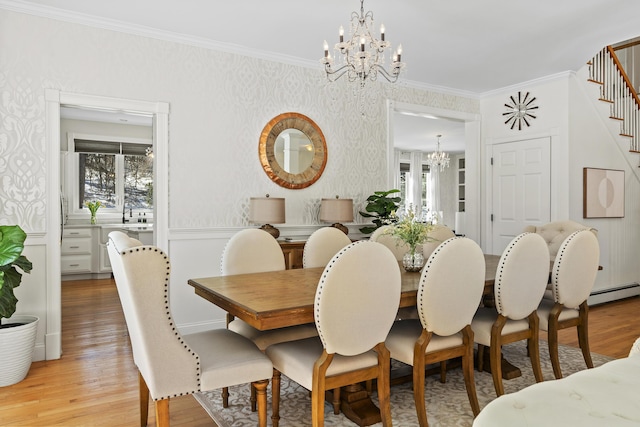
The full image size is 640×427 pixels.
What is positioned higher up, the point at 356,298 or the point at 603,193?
the point at 603,193

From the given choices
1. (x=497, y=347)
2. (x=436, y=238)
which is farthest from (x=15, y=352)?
(x=436, y=238)

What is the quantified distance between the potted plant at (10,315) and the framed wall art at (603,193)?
18.8 ft

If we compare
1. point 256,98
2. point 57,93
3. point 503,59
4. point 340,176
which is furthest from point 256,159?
point 503,59

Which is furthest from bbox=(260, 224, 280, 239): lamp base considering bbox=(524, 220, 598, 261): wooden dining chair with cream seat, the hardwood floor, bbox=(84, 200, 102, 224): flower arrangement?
bbox=(84, 200, 102, 224): flower arrangement

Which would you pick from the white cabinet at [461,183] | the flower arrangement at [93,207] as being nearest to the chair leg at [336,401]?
the flower arrangement at [93,207]

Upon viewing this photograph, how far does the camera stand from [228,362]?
6.62 ft

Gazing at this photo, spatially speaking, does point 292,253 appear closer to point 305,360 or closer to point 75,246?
point 305,360

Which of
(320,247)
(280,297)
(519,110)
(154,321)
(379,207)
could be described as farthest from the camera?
(519,110)

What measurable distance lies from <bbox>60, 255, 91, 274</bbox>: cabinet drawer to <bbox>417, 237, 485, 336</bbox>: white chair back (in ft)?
21.2

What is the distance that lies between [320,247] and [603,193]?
4154 mm

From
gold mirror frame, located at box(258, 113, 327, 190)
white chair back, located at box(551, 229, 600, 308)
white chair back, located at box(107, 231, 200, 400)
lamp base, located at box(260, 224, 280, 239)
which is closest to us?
white chair back, located at box(107, 231, 200, 400)

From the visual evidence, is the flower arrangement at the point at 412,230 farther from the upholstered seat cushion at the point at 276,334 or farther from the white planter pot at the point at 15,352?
the white planter pot at the point at 15,352

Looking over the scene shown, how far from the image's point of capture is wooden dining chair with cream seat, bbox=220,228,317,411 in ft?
8.48

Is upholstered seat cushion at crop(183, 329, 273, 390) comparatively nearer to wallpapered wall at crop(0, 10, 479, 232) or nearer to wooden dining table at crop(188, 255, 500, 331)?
wooden dining table at crop(188, 255, 500, 331)
